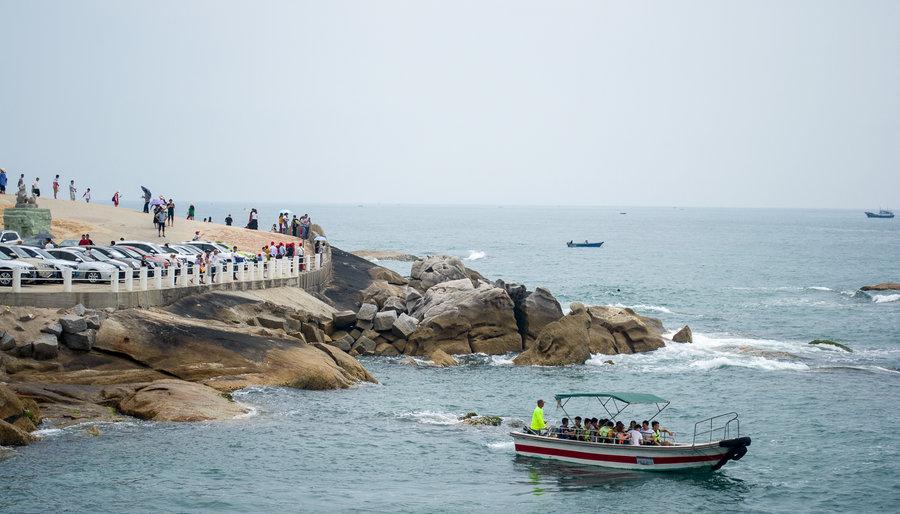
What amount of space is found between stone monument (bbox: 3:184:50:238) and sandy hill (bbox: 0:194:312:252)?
5.58ft

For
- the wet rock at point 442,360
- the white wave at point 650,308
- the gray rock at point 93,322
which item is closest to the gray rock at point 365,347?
the wet rock at point 442,360

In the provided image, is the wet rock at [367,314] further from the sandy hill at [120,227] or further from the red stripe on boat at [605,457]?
the red stripe on boat at [605,457]

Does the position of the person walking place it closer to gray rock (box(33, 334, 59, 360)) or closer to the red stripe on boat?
gray rock (box(33, 334, 59, 360))

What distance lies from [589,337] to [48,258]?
2483 cm

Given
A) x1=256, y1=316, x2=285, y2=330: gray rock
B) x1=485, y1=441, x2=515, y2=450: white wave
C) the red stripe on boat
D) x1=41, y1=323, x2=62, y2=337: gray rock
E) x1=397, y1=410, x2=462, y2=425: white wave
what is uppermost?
x1=41, y1=323, x2=62, y2=337: gray rock

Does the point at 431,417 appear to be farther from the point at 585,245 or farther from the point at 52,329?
the point at 585,245

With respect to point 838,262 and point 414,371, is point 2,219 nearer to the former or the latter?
point 414,371

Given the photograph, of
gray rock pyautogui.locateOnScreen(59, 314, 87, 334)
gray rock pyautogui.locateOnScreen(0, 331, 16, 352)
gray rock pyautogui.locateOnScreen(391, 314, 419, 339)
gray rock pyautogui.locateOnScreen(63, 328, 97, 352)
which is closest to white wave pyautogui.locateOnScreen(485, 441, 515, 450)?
gray rock pyautogui.locateOnScreen(63, 328, 97, 352)

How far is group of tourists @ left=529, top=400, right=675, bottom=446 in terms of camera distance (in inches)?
1179

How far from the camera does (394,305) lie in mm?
50938

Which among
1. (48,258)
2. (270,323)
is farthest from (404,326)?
(48,258)

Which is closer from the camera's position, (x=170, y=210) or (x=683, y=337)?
(x=683, y=337)

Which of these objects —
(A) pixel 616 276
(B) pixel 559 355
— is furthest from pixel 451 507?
(A) pixel 616 276

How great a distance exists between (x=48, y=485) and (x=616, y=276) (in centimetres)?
8695
